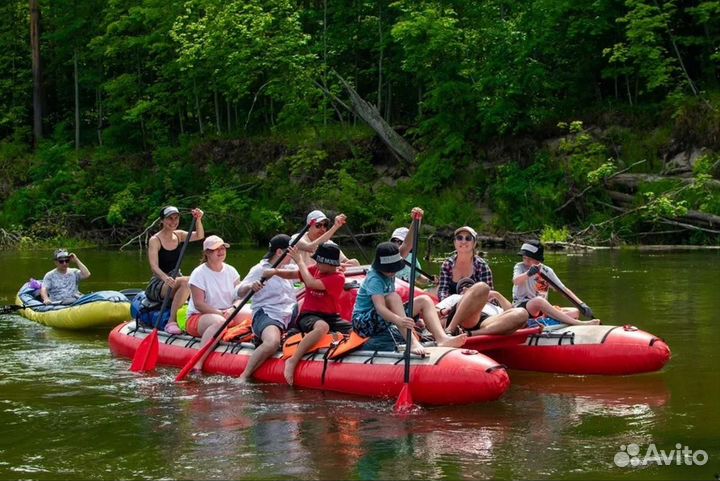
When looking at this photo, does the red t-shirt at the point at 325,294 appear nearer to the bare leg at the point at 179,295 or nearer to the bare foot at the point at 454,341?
the bare foot at the point at 454,341

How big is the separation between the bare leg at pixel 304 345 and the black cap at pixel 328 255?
1.89 ft

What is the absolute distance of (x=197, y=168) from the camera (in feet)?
114

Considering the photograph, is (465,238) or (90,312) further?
(90,312)

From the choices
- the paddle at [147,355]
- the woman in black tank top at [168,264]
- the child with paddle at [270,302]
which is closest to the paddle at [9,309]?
the woman in black tank top at [168,264]

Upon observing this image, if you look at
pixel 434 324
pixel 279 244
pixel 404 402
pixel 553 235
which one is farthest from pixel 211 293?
pixel 553 235

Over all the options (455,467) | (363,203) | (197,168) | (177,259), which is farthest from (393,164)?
(455,467)

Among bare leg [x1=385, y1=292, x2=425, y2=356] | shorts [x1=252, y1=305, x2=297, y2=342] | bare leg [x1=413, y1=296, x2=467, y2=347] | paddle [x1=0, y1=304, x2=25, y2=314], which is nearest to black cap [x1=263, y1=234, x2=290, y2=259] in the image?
shorts [x1=252, y1=305, x2=297, y2=342]

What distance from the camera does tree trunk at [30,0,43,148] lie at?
37844 mm

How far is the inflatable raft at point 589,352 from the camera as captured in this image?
9781 mm

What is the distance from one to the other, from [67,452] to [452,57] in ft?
76.8

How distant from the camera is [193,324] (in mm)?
11055

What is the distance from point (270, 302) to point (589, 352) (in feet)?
10.1

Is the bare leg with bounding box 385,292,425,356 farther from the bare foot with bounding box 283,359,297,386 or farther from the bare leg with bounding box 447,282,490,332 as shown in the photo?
the bare foot with bounding box 283,359,297,386

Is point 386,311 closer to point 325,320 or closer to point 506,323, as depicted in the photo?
point 325,320
